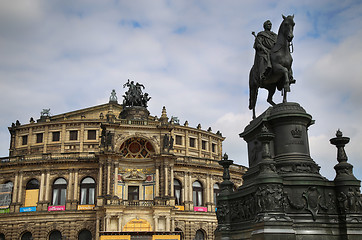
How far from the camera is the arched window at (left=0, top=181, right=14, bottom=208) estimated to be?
50.2 m

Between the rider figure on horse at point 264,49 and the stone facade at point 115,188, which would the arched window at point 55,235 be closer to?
the stone facade at point 115,188

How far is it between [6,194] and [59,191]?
7058mm

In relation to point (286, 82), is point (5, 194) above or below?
above

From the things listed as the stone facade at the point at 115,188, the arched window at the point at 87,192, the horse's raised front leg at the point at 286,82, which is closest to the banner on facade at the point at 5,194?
the stone facade at the point at 115,188

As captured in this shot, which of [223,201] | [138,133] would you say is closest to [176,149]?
[138,133]

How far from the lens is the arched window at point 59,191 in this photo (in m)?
49.7

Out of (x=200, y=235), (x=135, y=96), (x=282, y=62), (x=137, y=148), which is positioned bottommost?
(x=200, y=235)

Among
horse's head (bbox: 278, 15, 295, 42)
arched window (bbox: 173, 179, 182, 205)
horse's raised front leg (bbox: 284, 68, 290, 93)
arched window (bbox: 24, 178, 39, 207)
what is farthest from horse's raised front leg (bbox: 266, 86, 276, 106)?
arched window (bbox: 24, 178, 39, 207)

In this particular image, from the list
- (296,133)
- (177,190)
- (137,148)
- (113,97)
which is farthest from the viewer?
(113,97)

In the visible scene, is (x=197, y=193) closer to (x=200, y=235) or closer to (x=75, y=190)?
(x=200, y=235)

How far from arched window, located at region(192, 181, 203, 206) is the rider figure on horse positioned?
42507 mm

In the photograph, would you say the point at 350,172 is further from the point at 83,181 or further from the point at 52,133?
the point at 52,133

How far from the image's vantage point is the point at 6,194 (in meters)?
50.5

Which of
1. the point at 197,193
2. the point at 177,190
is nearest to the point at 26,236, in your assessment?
the point at 177,190
